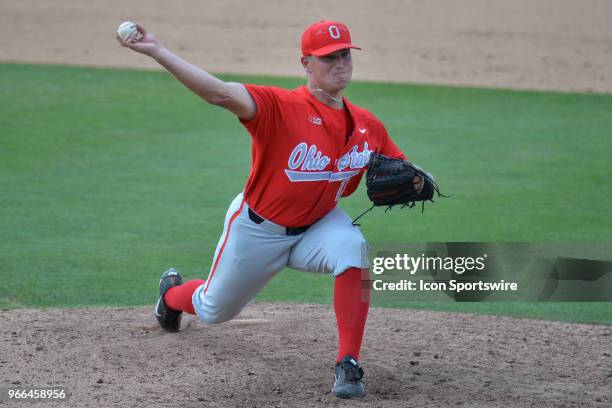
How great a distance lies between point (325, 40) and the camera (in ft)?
15.5

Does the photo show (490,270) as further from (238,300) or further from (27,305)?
(27,305)

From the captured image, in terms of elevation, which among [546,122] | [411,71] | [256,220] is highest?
[411,71]

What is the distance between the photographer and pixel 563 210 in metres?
8.86

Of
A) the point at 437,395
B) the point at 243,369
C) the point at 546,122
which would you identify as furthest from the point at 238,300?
the point at 546,122

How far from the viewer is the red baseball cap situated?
185 inches

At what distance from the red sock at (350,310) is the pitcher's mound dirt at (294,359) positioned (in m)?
0.25

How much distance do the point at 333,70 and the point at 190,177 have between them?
5.38 m

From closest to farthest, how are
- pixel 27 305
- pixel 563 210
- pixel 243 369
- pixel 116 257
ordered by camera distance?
pixel 243 369 → pixel 27 305 → pixel 116 257 → pixel 563 210

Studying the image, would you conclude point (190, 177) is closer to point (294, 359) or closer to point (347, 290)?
point (294, 359)

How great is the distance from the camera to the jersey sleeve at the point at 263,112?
446 centimetres

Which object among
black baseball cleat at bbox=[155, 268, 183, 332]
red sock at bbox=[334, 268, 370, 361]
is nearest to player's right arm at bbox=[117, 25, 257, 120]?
red sock at bbox=[334, 268, 370, 361]

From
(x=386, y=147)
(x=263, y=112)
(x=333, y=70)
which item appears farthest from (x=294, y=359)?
(x=333, y=70)

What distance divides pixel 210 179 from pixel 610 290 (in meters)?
4.40

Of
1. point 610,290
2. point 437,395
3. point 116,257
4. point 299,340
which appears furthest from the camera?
point 116,257
